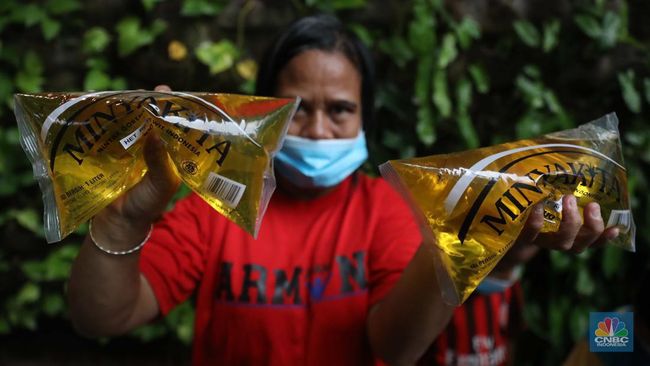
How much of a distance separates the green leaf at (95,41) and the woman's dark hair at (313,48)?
34.3 inches

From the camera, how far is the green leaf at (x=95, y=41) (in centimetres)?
192

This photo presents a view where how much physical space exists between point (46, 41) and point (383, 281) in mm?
1477

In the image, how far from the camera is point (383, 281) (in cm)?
107

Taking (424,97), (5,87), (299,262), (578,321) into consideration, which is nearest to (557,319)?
(578,321)

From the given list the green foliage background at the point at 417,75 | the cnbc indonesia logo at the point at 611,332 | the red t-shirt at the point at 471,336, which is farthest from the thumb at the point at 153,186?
the green foliage background at the point at 417,75

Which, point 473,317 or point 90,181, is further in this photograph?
point 473,317

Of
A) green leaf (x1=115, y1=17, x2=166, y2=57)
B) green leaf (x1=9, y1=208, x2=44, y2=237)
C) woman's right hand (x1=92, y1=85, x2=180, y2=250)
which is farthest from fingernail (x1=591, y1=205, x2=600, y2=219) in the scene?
green leaf (x1=9, y1=208, x2=44, y2=237)

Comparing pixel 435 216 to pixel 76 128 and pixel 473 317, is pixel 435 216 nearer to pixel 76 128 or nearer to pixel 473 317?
pixel 76 128

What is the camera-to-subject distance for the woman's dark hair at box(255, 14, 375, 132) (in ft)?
3.86

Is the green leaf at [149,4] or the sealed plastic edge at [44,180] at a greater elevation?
the green leaf at [149,4]

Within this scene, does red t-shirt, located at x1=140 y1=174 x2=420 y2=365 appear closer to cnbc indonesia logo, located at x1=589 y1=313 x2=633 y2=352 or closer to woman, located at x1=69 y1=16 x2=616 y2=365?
woman, located at x1=69 y1=16 x2=616 y2=365

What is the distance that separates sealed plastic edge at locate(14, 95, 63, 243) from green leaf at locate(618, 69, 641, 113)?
64.5 inches

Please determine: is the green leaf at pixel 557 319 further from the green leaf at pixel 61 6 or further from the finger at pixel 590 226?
the green leaf at pixel 61 6

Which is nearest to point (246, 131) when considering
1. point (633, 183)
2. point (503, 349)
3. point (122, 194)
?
point (122, 194)
